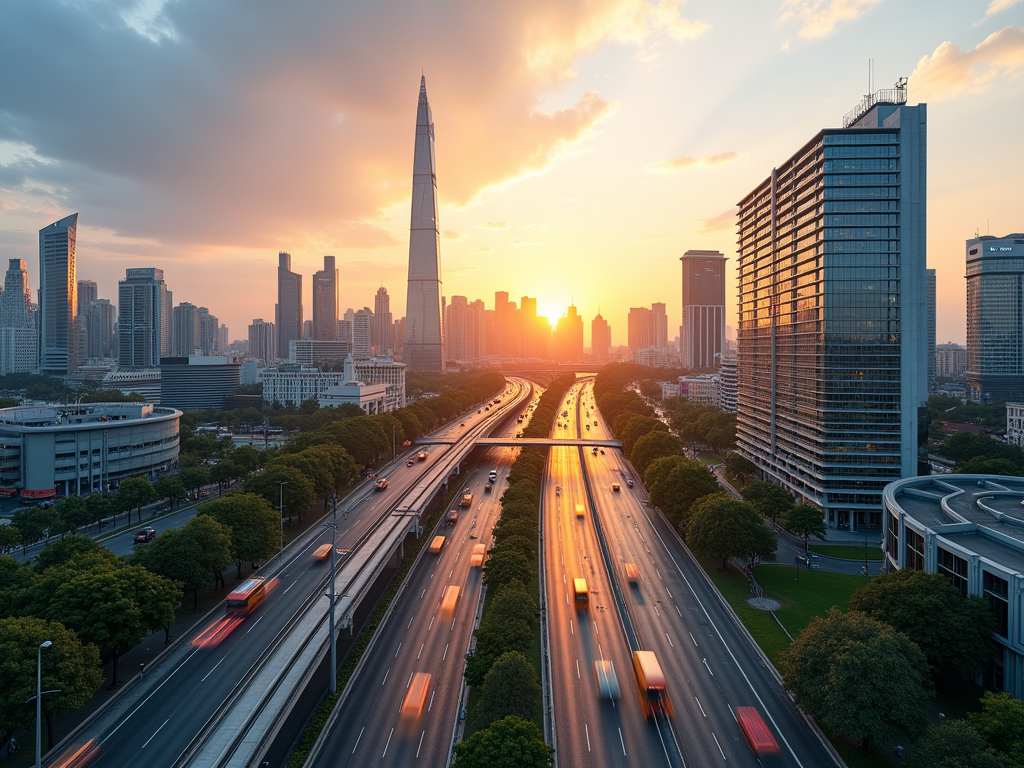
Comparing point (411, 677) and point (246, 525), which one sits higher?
point (246, 525)

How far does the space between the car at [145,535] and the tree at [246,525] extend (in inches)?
540

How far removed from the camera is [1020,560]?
127ft

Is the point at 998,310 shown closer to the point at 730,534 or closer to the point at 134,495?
the point at 730,534

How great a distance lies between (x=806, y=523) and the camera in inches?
2537

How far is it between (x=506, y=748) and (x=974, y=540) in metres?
38.9

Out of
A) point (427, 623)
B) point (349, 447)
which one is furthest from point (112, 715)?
point (349, 447)

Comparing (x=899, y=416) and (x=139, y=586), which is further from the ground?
(x=899, y=416)

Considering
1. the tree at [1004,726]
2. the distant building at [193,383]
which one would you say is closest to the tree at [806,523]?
the tree at [1004,726]

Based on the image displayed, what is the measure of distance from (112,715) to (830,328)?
267 ft

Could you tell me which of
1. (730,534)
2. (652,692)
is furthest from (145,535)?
(730,534)

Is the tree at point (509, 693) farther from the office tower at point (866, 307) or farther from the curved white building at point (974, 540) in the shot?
the office tower at point (866, 307)

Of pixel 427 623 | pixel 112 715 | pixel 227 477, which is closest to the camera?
pixel 112 715

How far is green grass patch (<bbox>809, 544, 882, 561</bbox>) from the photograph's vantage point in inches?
2552

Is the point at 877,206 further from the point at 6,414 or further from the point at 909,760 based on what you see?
the point at 6,414
